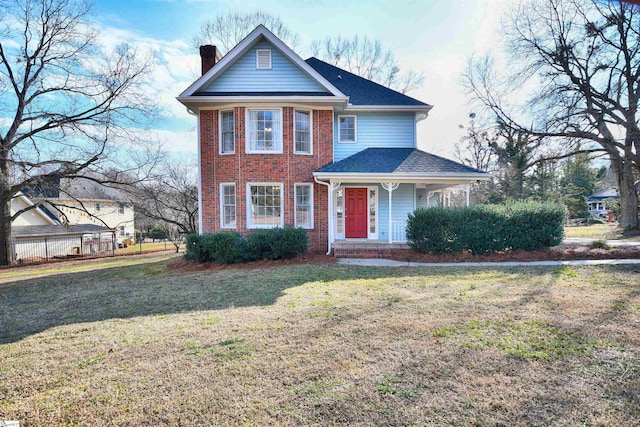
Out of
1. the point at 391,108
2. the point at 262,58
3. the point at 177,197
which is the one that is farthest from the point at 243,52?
the point at 177,197

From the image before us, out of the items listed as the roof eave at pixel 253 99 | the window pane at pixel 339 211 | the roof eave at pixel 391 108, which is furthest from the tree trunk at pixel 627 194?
the roof eave at pixel 253 99

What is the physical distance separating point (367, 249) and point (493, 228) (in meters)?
4.31

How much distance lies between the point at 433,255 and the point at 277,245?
5.34 m

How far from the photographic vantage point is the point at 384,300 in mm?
6031

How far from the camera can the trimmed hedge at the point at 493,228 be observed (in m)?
10.8

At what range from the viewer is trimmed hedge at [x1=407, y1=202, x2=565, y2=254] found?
35.5ft

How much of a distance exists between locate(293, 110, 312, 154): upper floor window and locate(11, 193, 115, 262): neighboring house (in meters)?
21.8

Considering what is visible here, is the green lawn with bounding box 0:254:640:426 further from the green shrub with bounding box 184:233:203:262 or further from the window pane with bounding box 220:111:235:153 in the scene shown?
the window pane with bounding box 220:111:235:153

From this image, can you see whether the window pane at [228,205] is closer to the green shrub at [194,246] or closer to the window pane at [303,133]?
the green shrub at [194,246]

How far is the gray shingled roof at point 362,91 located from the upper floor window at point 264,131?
3.69 meters

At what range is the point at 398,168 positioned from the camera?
12164mm

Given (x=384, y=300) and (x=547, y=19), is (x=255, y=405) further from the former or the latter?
(x=547, y=19)

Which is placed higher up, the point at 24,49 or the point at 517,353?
the point at 24,49

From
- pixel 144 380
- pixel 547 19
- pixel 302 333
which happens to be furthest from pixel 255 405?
pixel 547 19
